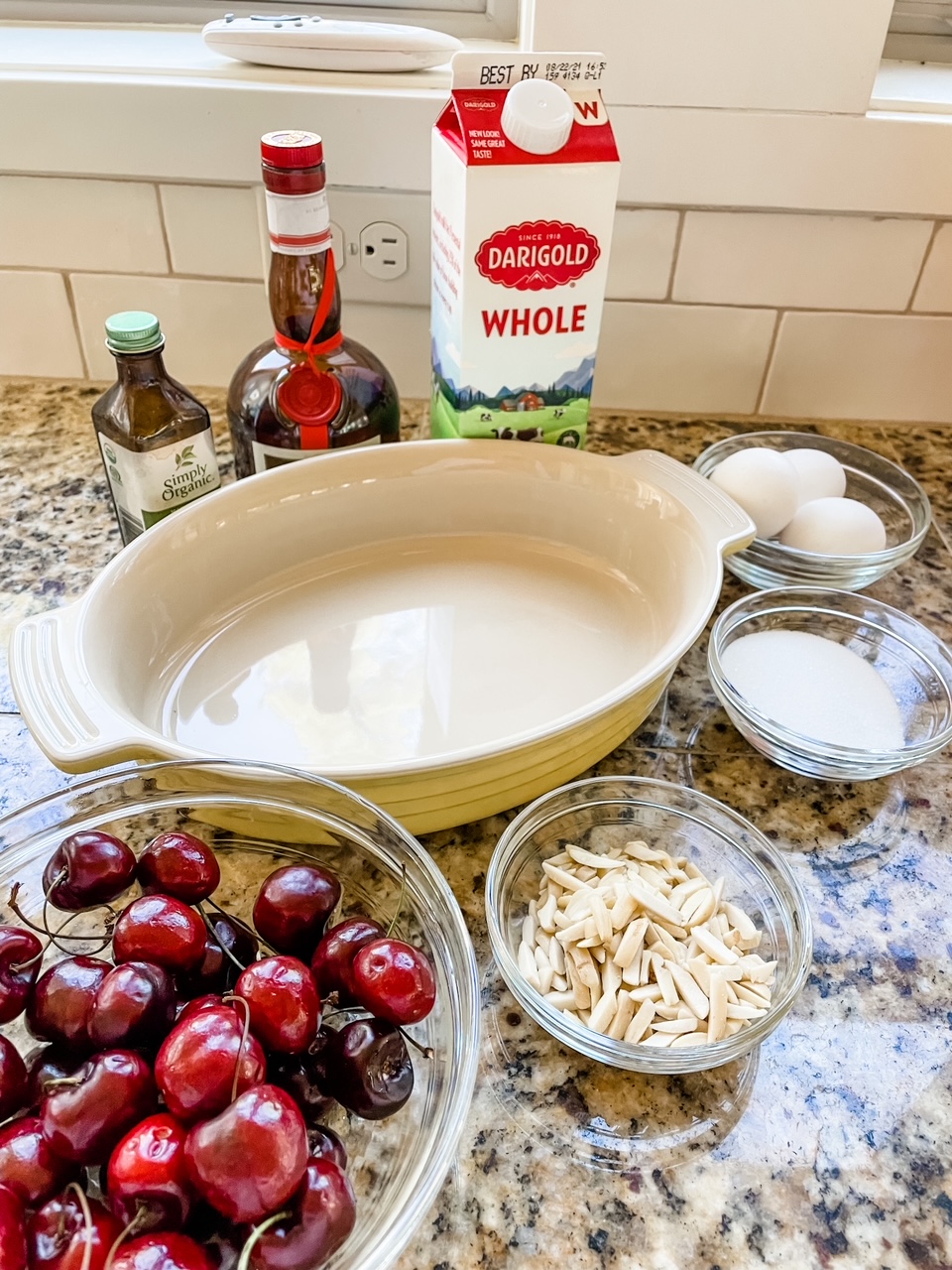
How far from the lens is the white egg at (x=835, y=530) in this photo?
2.62 ft

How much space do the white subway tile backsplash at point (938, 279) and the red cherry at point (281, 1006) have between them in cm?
87

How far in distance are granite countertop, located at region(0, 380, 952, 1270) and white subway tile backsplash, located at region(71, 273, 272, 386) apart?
473 mm

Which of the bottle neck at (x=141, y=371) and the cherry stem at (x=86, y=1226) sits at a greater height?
the bottle neck at (x=141, y=371)

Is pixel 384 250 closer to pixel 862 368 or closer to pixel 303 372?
pixel 303 372

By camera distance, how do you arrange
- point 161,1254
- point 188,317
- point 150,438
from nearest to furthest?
1. point 161,1254
2. point 150,438
3. point 188,317

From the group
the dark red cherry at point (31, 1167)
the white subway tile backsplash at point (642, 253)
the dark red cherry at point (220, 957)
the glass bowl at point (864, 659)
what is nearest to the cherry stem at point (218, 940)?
the dark red cherry at point (220, 957)

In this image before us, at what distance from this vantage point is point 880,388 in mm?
1014

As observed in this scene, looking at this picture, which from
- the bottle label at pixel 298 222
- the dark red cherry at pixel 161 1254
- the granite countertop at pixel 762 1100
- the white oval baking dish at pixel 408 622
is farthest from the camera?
the bottle label at pixel 298 222

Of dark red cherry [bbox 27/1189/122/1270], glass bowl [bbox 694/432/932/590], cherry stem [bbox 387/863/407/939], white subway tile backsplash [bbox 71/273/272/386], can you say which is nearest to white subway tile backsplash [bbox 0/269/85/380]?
white subway tile backsplash [bbox 71/273/272/386]

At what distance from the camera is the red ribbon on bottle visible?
0.74 metres

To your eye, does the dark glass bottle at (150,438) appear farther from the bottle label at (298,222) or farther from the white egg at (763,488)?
the white egg at (763,488)

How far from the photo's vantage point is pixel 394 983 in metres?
0.43

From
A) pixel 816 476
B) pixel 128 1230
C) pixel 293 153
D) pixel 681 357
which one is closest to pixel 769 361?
pixel 681 357

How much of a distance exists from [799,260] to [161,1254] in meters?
0.91
